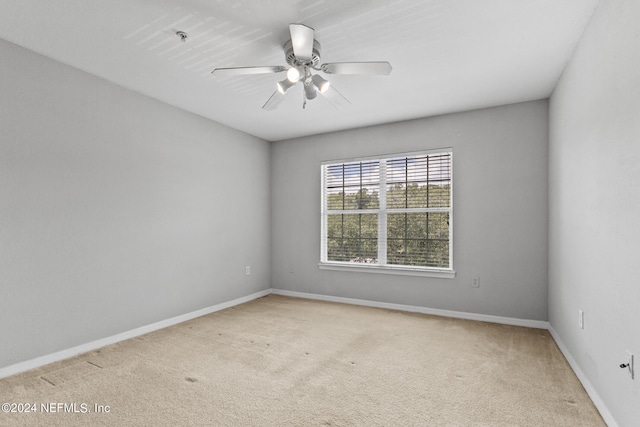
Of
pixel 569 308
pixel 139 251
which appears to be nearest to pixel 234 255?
pixel 139 251

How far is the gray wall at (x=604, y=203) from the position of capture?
1.63 m

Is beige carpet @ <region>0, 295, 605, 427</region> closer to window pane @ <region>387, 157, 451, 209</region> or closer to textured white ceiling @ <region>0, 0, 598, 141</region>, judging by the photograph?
window pane @ <region>387, 157, 451, 209</region>

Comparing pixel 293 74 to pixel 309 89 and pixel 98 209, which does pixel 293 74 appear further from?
pixel 98 209

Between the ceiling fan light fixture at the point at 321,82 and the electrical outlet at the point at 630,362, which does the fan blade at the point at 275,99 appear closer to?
the ceiling fan light fixture at the point at 321,82

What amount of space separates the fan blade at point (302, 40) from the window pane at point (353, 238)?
109 inches

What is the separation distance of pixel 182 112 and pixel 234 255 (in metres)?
1.96

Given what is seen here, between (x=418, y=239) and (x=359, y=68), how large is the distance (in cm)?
263

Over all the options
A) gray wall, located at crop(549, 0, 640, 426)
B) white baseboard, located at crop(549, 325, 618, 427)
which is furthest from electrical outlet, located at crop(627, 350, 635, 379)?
white baseboard, located at crop(549, 325, 618, 427)

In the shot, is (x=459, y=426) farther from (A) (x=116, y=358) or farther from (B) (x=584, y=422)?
(A) (x=116, y=358)

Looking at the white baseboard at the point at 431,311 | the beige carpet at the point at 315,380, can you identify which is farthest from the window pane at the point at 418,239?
the beige carpet at the point at 315,380

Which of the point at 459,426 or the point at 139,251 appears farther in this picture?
the point at 139,251

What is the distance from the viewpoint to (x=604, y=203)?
1991 millimetres

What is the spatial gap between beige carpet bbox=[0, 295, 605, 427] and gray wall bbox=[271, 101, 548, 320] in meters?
0.49

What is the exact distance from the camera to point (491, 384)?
2.32 m
